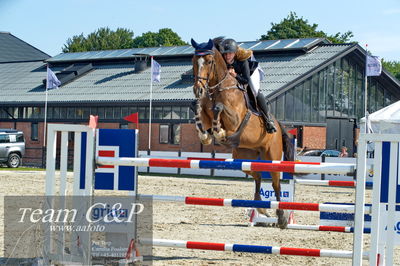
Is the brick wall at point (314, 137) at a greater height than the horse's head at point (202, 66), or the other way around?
the horse's head at point (202, 66)

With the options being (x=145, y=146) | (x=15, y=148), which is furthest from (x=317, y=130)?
(x=15, y=148)

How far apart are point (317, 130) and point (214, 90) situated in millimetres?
28160

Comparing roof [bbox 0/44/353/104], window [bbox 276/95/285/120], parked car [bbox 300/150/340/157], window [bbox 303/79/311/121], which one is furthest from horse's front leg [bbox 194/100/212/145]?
window [bbox 303/79/311/121]

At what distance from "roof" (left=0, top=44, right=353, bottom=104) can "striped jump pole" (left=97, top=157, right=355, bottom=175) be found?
2692 centimetres

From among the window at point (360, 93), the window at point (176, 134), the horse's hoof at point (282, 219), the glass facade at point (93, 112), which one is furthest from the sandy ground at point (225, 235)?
the window at point (360, 93)

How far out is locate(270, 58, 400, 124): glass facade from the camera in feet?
110

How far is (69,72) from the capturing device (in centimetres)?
4219

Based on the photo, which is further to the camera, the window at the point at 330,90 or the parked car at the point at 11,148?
the window at the point at 330,90

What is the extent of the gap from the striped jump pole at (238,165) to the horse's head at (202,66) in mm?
2075

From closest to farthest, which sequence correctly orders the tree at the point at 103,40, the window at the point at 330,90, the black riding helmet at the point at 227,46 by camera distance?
the black riding helmet at the point at 227,46 → the window at the point at 330,90 → the tree at the point at 103,40

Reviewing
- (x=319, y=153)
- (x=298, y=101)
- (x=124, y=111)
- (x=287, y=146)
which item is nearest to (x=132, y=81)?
(x=124, y=111)

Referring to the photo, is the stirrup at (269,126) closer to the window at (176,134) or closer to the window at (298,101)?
→ the window at (298,101)

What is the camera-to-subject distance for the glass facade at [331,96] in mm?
33656

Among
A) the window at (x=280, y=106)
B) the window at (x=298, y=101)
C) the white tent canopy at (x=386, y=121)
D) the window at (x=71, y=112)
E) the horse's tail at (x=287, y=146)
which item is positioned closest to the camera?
the horse's tail at (x=287, y=146)
